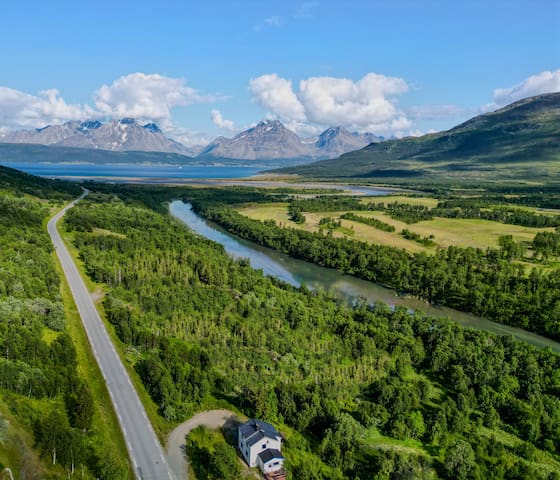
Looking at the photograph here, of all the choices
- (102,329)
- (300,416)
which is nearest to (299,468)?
(300,416)

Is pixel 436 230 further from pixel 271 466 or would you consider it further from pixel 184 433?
pixel 271 466

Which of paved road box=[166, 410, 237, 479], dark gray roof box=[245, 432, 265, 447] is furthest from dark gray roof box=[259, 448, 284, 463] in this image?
paved road box=[166, 410, 237, 479]

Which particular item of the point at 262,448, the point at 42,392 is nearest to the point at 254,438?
the point at 262,448

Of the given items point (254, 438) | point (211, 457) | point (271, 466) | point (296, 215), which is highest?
point (296, 215)

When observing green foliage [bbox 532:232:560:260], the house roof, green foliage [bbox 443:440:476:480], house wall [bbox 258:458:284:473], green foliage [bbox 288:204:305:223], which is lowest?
green foliage [bbox 443:440:476:480]

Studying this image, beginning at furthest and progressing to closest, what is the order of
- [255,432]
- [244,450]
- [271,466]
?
[244,450] < [255,432] < [271,466]

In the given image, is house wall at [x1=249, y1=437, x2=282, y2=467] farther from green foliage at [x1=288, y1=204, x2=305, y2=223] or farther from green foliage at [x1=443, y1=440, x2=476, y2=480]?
green foliage at [x1=288, y1=204, x2=305, y2=223]
